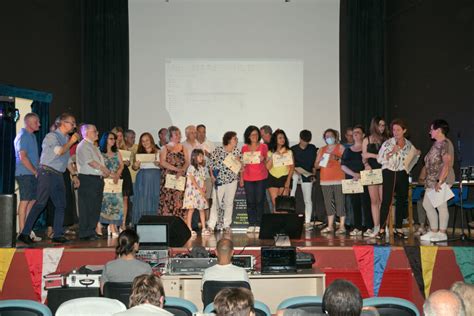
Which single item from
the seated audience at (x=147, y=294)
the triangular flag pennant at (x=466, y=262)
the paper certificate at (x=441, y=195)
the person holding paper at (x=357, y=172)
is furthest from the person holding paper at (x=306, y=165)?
the seated audience at (x=147, y=294)

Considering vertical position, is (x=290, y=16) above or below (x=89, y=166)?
above

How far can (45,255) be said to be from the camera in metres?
7.30

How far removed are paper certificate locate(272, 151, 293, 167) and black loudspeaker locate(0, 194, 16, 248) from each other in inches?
146

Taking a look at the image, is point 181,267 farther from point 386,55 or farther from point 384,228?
point 386,55

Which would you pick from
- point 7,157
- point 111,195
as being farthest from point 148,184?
Result: point 7,157

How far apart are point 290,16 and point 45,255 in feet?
23.3

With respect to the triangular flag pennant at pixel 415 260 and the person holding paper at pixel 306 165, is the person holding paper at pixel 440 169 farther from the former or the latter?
the person holding paper at pixel 306 165

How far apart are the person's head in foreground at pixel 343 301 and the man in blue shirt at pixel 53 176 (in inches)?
202

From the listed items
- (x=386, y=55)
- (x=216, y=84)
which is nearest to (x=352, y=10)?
(x=386, y=55)

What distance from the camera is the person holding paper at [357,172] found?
28.6 feet

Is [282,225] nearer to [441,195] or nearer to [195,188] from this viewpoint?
[195,188]

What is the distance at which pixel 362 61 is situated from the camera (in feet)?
40.6

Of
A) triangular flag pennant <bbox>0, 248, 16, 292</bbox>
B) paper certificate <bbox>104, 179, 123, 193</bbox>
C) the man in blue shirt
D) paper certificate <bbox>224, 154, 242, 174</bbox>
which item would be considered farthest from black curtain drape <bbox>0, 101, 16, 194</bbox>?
paper certificate <bbox>224, 154, 242, 174</bbox>

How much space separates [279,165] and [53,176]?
10.5 feet
